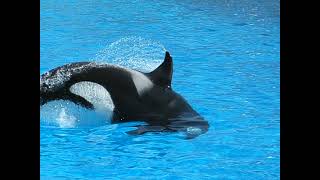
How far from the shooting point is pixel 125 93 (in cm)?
593

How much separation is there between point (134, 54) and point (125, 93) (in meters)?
Result: 3.51

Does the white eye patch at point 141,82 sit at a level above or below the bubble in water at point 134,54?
above

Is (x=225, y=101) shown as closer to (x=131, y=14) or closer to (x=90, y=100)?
(x=90, y=100)

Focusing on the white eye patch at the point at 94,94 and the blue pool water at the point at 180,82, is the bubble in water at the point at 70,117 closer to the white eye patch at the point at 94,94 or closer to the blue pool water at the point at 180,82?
the blue pool water at the point at 180,82

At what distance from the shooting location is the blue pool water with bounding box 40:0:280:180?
5.46m

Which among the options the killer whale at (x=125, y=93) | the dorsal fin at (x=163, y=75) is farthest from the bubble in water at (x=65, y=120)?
the dorsal fin at (x=163, y=75)

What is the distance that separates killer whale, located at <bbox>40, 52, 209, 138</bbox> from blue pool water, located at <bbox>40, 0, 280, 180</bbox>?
4.2 inches

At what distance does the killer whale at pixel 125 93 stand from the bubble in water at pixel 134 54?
5.91 ft

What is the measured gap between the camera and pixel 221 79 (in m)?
8.52

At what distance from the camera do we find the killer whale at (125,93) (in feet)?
19.3

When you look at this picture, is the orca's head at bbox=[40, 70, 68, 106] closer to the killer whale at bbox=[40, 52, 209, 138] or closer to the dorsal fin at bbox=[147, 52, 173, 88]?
the killer whale at bbox=[40, 52, 209, 138]

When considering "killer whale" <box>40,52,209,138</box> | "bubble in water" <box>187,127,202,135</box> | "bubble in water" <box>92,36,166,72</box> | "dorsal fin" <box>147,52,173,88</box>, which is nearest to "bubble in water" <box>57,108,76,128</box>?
"killer whale" <box>40,52,209,138</box>
